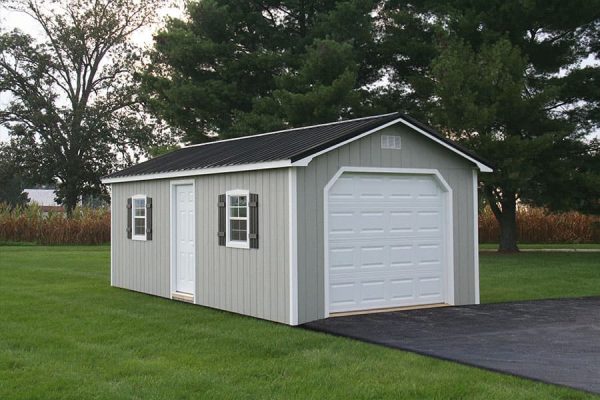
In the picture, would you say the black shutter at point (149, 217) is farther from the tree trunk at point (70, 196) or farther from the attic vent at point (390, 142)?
the tree trunk at point (70, 196)

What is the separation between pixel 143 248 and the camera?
14125 millimetres

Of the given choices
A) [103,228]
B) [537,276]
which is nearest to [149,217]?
[537,276]

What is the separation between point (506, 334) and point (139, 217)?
25.8 feet

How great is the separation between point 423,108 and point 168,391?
19376mm

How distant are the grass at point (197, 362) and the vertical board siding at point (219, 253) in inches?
14.6

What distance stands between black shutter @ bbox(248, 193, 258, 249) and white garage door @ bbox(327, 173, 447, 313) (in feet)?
3.56

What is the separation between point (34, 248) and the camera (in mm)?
28281

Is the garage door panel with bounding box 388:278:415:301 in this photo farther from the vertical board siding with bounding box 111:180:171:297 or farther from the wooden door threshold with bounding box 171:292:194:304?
the vertical board siding with bounding box 111:180:171:297

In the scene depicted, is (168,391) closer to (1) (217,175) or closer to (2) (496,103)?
(1) (217,175)

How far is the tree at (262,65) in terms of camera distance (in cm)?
2259

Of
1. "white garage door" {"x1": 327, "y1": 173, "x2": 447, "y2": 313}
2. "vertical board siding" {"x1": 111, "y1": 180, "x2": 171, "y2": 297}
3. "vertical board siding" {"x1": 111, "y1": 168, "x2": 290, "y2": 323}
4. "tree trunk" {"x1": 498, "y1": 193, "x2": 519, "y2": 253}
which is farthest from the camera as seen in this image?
"tree trunk" {"x1": 498, "y1": 193, "x2": 519, "y2": 253}

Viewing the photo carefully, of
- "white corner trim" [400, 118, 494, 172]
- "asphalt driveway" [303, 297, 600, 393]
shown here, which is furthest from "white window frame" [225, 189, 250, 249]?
"white corner trim" [400, 118, 494, 172]

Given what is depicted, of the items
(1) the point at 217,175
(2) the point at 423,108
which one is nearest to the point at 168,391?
(1) the point at 217,175

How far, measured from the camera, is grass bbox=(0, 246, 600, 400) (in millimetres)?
6395
